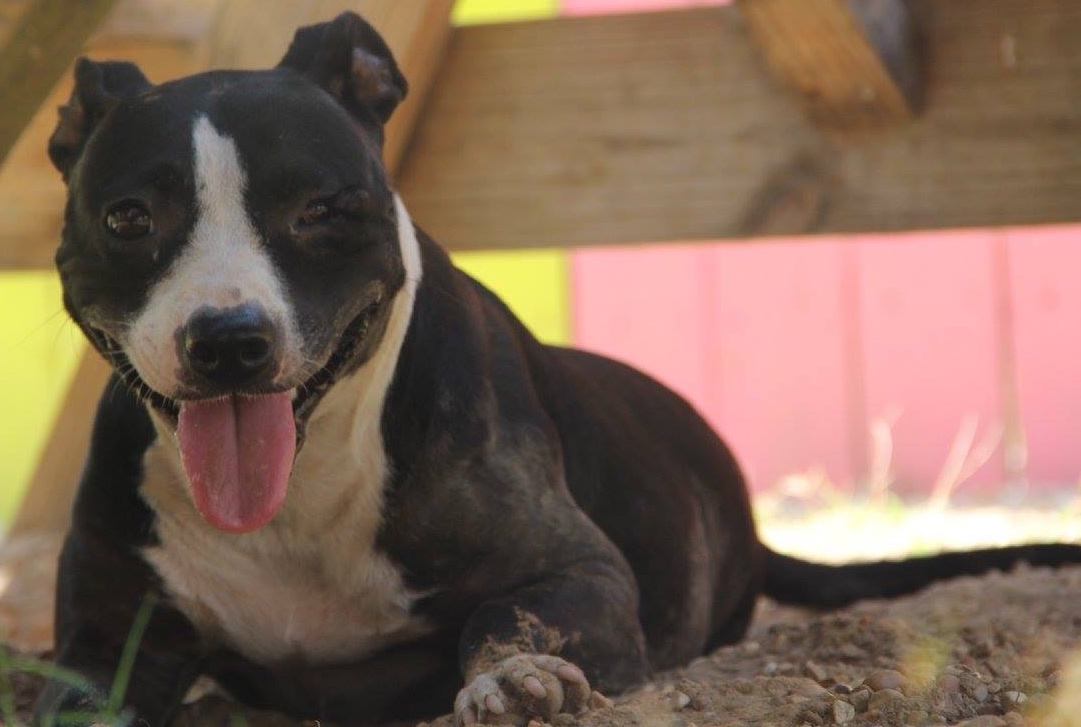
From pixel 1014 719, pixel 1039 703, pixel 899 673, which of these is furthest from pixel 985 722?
pixel 899 673

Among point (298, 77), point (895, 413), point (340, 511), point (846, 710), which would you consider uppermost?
point (298, 77)

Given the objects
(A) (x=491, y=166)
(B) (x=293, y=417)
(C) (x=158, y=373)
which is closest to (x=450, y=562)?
(B) (x=293, y=417)

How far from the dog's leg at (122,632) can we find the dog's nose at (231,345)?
0.56 metres

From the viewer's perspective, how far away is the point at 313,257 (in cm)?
287

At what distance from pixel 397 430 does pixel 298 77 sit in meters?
0.63

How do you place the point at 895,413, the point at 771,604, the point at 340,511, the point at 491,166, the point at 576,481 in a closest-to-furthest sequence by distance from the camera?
the point at 340,511
the point at 576,481
the point at 491,166
the point at 771,604
the point at 895,413

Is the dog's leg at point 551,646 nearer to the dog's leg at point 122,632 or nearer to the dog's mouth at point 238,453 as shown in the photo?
the dog's mouth at point 238,453

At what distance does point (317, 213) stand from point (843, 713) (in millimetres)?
1122

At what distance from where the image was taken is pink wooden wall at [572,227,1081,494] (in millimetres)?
8430

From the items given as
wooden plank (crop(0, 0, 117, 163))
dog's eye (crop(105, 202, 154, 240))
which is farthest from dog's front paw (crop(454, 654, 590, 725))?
wooden plank (crop(0, 0, 117, 163))

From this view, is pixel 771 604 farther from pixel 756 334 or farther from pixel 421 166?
pixel 756 334

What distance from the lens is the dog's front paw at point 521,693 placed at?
2.64m

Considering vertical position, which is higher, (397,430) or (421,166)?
(421,166)

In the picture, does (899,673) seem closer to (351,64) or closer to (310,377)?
(310,377)
